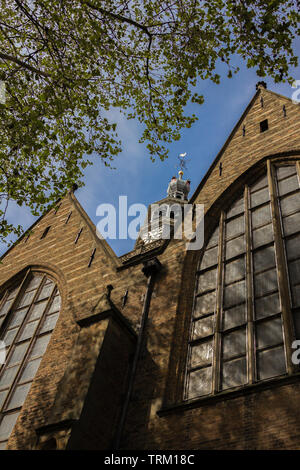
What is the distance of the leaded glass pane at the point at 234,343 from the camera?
735cm

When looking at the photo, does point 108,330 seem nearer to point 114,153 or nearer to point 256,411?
point 256,411

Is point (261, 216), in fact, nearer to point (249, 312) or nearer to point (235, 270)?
point (235, 270)

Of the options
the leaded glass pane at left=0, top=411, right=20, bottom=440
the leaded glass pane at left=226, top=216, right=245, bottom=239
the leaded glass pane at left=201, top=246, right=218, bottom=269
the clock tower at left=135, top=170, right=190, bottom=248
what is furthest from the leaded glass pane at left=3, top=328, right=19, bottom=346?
the clock tower at left=135, top=170, right=190, bottom=248

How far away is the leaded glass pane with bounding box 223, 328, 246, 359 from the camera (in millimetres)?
7348

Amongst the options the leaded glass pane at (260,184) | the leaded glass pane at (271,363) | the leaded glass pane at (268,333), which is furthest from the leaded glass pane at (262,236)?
the leaded glass pane at (271,363)

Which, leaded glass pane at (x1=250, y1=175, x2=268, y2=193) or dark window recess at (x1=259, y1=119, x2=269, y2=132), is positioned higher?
dark window recess at (x1=259, y1=119, x2=269, y2=132)

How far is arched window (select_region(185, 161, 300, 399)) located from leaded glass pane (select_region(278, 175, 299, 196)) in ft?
0.09

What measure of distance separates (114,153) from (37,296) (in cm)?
464

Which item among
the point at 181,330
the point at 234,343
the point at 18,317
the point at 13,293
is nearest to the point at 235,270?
the point at 181,330

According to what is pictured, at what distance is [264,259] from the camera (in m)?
8.70

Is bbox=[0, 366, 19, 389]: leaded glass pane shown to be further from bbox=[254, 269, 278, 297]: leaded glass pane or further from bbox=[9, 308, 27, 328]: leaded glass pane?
bbox=[254, 269, 278, 297]: leaded glass pane

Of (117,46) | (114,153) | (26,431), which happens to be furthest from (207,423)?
(117,46)

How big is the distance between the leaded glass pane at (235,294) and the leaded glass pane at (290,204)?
6.60ft

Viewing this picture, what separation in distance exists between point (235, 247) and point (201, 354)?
273 cm
